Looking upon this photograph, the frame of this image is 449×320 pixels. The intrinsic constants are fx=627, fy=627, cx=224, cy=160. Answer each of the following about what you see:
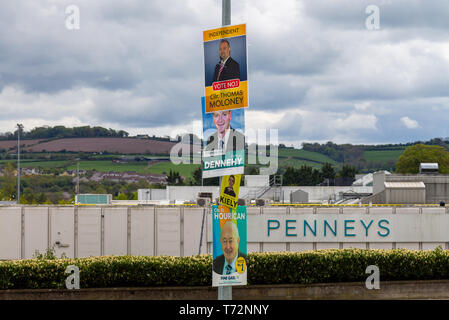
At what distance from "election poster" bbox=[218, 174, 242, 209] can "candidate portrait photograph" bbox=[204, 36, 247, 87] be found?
2.68m

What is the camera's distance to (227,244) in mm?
17078

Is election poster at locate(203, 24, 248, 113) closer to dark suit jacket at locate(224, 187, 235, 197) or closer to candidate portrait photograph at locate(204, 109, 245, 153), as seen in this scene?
candidate portrait photograph at locate(204, 109, 245, 153)

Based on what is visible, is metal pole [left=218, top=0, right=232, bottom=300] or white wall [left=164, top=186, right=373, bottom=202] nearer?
metal pole [left=218, top=0, right=232, bottom=300]

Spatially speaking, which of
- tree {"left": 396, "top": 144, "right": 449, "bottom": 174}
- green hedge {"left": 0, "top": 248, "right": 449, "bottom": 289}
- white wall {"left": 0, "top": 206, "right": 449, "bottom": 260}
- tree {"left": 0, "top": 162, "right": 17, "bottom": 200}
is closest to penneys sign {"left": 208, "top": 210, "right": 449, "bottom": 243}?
white wall {"left": 0, "top": 206, "right": 449, "bottom": 260}

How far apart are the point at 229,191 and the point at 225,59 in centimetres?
358

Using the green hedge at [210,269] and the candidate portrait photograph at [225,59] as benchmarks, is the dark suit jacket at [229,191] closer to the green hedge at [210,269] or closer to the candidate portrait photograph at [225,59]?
the candidate portrait photograph at [225,59]

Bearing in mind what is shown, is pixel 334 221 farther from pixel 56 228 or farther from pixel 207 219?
pixel 56 228

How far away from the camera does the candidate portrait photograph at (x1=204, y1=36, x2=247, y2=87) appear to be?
16.8 metres

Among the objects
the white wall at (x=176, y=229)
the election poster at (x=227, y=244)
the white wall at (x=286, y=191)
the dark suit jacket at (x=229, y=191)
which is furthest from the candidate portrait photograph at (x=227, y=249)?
the white wall at (x=286, y=191)

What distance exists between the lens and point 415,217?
4588cm

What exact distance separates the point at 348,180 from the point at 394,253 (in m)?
104

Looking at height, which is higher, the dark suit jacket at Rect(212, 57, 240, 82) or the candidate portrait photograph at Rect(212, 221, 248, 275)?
the dark suit jacket at Rect(212, 57, 240, 82)

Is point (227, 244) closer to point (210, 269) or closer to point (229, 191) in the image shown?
point (229, 191)
